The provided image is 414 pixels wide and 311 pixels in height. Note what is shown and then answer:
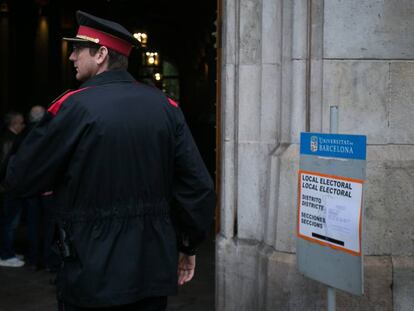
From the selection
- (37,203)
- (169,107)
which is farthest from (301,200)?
(37,203)

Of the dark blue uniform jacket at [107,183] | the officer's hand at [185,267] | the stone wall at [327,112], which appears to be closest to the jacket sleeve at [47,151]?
the dark blue uniform jacket at [107,183]

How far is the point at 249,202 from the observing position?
5449mm

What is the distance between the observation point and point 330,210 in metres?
3.63

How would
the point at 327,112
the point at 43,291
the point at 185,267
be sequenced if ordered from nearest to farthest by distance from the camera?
the point at 185,267, the point at 327,112, the point at 43,291

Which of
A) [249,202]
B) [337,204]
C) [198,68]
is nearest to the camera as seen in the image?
[337,204]

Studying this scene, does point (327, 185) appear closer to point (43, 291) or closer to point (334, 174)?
point (334, 174)

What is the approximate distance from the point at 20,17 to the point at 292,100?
440 inches

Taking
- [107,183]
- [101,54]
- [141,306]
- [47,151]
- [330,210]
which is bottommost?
[141,306]

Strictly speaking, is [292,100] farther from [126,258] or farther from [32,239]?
[32,239]

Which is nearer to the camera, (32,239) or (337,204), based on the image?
(337,204)

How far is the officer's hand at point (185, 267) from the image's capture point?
3.25 meters

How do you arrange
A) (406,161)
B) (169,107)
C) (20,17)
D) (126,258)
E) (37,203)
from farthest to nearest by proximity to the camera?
1. (20,17)
2. (37,203)
3. (406,161)
4. (169,107)
5. (126,258)

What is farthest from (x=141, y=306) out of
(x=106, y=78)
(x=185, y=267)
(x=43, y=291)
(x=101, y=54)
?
(x=43, y=291)

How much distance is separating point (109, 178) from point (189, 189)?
407 millimetres
